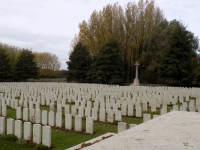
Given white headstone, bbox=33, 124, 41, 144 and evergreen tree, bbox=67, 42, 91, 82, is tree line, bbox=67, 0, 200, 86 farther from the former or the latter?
white headstone, bbox=33, 124, 41, 144

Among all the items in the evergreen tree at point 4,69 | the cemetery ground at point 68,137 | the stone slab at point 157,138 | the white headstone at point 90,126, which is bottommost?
the cemetery ground at point 68,137

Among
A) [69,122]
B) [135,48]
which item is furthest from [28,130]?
[135,48]

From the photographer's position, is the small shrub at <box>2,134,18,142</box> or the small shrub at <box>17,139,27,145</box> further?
the small shrub at <box>2,134,18,142</box>

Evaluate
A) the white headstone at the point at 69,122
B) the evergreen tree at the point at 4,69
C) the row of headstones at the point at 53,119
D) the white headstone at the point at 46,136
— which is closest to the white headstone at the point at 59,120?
the row of headstones at the point at 53,119

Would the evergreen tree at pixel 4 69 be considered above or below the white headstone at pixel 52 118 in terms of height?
above

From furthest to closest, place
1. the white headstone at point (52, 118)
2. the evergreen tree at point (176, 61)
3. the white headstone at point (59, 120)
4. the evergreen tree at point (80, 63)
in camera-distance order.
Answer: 1. the evergreen tree at point (80, 63)
2. the evergreen tree at point (176, 61)
3. the white headstone at point (52, 118)
4. the white headstone at point (59, 120)

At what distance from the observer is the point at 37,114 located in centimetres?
834

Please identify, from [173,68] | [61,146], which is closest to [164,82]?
[173,68]

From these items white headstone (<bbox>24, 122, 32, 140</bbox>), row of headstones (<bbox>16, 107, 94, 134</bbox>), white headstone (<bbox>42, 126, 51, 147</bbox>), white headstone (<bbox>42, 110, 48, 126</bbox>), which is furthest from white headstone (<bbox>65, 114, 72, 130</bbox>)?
white headstone (<bbox>42, 126, 51, 147</bbox>)

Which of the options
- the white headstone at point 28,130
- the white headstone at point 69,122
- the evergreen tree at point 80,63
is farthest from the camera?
the evergreen tree at point 80,63

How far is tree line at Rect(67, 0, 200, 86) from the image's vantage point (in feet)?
98.3

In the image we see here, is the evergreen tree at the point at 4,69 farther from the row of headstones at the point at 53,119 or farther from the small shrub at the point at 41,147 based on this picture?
the small shrub at the point at 41,147

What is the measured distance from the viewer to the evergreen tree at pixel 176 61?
29.4 metres

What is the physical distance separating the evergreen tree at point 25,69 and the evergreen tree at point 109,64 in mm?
11074
